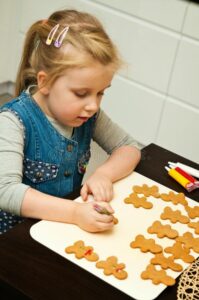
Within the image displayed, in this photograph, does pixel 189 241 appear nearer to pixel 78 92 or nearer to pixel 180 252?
pixel 180 252

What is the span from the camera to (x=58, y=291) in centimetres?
67

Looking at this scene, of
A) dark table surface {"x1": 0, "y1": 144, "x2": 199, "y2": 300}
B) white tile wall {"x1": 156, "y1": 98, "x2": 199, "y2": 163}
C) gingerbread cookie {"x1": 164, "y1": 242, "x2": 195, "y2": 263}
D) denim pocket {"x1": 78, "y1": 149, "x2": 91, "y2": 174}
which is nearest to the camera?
dark table surface {"x1": 0, "y1": 144, "x2": 199, "y2": 300}

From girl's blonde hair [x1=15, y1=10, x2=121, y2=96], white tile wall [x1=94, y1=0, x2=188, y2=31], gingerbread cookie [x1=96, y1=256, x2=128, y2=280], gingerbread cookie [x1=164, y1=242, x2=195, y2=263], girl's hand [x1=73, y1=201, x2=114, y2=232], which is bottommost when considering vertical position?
gingerbread cookie [x1=164, y1=242, x2=195, y2=263]

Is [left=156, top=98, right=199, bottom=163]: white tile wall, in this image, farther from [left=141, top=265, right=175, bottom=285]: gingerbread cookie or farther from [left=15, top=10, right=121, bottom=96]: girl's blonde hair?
[left=141, top=265, right=175, bottom=285]: gingerbread cookie

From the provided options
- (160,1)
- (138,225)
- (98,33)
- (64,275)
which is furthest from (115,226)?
(160,1)

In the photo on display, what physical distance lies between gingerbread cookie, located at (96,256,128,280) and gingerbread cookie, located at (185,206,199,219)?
9.4 inches

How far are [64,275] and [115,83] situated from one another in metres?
1.63

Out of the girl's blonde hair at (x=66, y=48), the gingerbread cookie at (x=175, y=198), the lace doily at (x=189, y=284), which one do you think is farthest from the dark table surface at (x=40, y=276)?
the girl's blonde hair at (x=66, y=48)

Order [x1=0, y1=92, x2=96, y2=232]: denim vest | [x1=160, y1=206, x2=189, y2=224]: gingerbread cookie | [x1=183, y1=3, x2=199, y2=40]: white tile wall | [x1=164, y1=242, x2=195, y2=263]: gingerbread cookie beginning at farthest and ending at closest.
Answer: [x1=183, y1=3, x2=199, y2=40]: white tile wall → [x1=0, y1=92, x2=96, y2=232]: denim vest → [x1=160, y1=206, x2=189, y2=224]: gingerbread cookie → [x1=164, y1=242, x2=195, y2=263]: gingerbread cookie

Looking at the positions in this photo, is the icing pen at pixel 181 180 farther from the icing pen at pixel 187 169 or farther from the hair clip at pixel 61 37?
the hair clip at pixel 61 37

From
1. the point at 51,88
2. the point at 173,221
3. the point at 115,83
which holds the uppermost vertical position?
the point at 51,88

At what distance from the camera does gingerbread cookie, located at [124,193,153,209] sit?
3.02 ft

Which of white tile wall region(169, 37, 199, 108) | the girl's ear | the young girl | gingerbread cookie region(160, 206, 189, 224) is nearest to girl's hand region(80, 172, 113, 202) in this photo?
the young girl

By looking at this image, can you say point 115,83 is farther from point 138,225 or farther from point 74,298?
point 74,298
